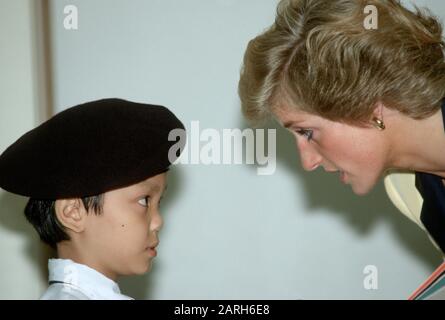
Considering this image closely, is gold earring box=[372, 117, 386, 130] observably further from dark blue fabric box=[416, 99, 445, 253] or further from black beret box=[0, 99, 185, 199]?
black beret box=[0, 99, 185, 199]

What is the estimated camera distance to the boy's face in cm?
84

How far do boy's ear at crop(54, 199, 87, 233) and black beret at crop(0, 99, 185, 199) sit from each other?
0.04 m

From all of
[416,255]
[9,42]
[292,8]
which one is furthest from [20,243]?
[416,255]

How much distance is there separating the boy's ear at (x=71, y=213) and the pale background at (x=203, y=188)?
387mm

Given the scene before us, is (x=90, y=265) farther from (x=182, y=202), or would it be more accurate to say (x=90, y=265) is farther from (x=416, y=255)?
(x=416, y=255)

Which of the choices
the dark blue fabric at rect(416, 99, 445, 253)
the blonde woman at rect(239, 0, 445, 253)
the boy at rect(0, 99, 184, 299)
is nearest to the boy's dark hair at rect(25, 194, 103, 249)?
the boy at rect(0, 99, 184, 299)

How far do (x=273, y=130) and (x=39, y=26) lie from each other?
0.55 m

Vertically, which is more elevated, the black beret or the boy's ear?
the black beret

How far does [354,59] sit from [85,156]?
428 mm

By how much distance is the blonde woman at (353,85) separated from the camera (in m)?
0.83

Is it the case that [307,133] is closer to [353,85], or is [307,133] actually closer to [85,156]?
[353,85]

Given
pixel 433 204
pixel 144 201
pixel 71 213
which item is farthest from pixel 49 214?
pixel 433 204

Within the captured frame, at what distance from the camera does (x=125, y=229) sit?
2.76ft

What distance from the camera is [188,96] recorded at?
47.2 inches
